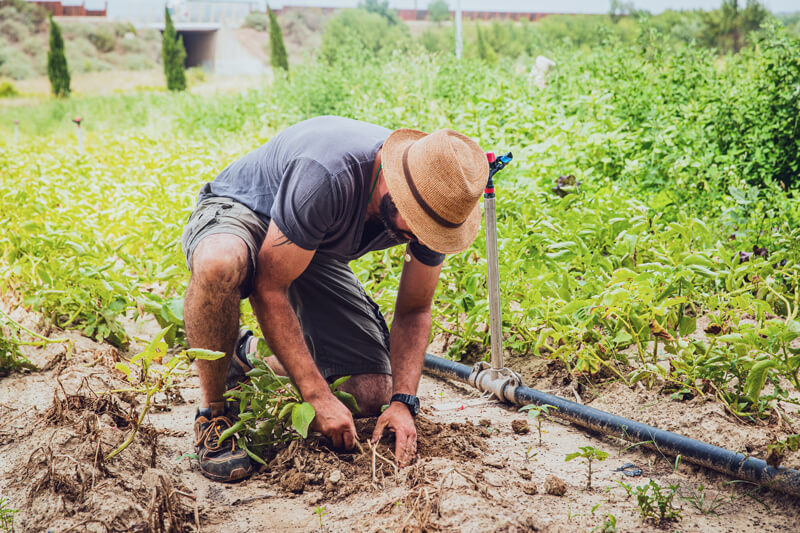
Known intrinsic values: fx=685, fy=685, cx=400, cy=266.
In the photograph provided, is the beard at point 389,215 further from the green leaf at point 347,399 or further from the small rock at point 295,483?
the small rock at point 295,483

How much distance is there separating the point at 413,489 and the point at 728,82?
4.80m

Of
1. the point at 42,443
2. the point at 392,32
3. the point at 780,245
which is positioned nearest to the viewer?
the point at 42,443

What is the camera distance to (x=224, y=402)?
2180 mm

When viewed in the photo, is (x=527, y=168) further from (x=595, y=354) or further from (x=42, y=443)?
(x=42, y=443)

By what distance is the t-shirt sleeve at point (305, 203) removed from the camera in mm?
1883

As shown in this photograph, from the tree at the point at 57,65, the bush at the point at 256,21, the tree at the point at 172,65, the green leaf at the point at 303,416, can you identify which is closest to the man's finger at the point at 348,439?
the green leaf at the point at 303,416

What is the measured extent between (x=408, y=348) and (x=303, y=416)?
19.8 inches

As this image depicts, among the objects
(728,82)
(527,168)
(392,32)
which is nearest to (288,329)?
(527,168)

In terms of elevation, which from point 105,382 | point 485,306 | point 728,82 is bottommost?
point 105,382

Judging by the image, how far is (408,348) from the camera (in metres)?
2.28

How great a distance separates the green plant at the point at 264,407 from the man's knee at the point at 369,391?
0.19 meters

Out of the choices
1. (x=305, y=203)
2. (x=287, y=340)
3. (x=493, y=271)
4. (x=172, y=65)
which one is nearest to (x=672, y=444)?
(x=493, y=271)

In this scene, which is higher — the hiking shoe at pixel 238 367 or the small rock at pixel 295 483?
the hiking shoe at pixel 238 367

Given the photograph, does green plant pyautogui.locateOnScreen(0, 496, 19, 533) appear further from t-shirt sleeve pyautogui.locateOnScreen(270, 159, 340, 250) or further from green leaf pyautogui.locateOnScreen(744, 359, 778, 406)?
green leaf pyautogui.locateOnScreen(744, 359, 778, 406)
